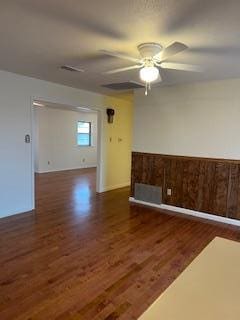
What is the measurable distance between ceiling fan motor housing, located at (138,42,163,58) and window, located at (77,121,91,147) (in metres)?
6.93

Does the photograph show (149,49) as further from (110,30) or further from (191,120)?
(191,120)

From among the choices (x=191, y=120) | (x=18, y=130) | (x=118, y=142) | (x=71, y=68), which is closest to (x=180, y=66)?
(x=71, y=68)

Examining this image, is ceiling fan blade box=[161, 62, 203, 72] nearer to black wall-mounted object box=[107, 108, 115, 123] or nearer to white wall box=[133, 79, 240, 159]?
white wall box=[133, 79, 240, 159]

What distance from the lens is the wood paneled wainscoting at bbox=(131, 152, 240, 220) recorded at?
383cm

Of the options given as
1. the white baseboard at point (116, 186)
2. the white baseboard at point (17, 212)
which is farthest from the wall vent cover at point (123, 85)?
the white baseboard at point (17, 212)

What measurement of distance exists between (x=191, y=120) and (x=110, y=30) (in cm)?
248

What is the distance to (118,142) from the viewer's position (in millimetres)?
6062

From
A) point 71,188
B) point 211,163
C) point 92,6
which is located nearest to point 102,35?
point 92,6

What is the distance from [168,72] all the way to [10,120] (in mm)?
2537

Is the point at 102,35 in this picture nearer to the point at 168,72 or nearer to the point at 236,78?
the point at 168,72

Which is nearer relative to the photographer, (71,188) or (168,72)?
(168,72)

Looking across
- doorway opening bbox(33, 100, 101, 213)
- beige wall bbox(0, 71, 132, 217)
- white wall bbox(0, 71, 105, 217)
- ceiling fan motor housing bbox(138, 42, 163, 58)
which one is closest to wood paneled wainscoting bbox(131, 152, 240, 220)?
doorway opening bbox(33, 100, 101, 213)

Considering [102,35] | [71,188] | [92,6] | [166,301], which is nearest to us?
[166,301]

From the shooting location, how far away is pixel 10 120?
3.83m
